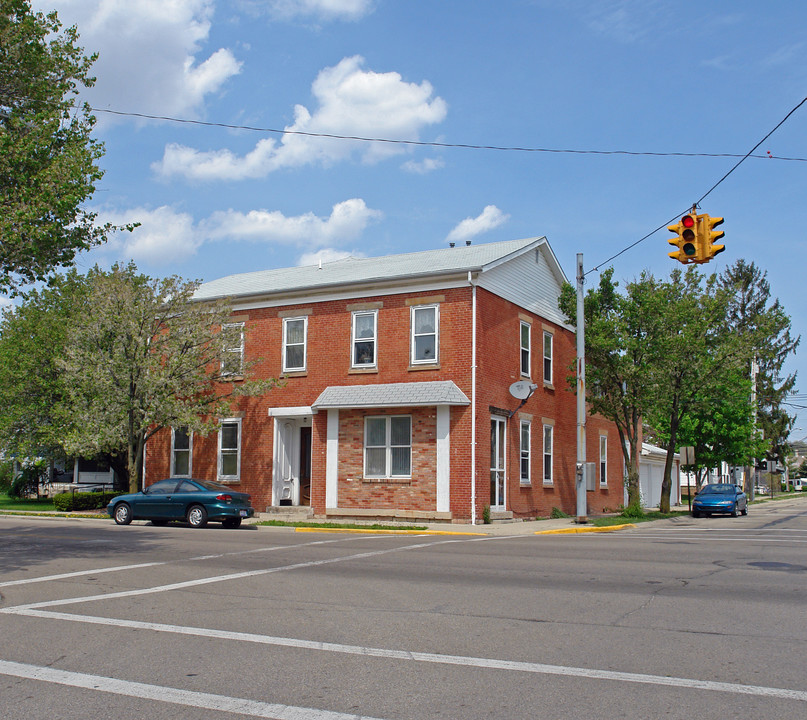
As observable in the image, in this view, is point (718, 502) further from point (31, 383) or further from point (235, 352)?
point (31, 383)

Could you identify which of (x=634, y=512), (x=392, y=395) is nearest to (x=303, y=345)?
(x=392, y=395)

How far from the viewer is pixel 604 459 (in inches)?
1368

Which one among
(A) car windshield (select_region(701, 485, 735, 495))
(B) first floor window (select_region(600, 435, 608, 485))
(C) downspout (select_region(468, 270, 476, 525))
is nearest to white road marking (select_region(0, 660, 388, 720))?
(C) downspout (select_region(468, 270, 476, 525))

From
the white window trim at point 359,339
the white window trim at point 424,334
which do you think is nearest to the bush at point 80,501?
the white window trim at point 359,339

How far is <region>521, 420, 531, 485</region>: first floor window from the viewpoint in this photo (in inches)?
1058

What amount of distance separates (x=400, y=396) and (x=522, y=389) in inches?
150

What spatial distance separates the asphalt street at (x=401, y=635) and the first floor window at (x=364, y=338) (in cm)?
1165

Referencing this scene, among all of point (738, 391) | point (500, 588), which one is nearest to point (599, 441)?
point (738, 391)

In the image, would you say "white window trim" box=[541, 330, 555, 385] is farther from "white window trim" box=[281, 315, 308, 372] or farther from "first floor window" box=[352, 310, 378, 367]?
"white window trim" box=[281, 315, 308, 372]

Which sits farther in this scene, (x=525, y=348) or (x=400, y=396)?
(x=525, y=348)

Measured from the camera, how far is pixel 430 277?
24.4m

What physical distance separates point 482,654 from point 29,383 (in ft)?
90.2

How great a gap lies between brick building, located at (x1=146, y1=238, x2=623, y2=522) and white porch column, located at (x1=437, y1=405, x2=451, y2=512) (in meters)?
0.04

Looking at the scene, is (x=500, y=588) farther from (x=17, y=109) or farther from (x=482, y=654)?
(x=17, y=109)
